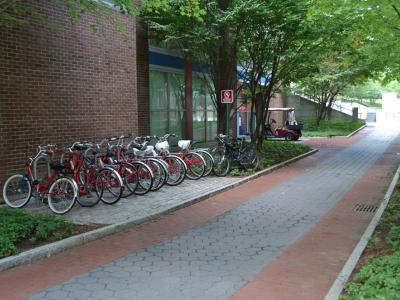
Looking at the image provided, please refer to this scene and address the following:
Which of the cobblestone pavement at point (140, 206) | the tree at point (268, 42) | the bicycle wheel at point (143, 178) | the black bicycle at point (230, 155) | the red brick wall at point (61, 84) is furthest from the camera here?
the tree at point (268, 42)

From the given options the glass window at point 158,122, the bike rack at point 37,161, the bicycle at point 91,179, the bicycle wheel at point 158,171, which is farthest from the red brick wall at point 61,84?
the glass window at point 158,122

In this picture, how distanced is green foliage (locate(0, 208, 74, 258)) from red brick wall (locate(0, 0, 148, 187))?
267 centimetres

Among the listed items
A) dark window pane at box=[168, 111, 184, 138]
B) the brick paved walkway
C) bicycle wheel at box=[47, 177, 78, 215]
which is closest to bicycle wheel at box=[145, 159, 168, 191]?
the brick paved walkway

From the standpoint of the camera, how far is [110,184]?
9336mm

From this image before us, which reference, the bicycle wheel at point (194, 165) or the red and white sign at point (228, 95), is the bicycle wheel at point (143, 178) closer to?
the bicycle wheel at point (194, 165)

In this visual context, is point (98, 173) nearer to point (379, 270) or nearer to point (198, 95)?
point (379, 270)

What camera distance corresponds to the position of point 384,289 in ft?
14.7

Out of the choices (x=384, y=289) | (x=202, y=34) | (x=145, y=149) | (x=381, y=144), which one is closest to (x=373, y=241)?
(x=384, y=289)

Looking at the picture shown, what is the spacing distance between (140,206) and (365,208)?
4279 mm

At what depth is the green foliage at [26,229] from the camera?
236 inches

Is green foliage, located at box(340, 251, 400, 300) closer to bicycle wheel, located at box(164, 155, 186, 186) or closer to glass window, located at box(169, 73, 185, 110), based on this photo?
bicycle wheel, located at box(164, 155, 186, 186)

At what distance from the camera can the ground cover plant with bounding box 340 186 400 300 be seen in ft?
14.7

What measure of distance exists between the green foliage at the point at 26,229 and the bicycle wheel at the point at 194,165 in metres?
5.64

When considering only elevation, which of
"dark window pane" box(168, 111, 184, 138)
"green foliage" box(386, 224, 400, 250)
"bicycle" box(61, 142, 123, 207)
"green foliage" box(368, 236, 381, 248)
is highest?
"dark window pane" box(168, 111, 184, 138)
